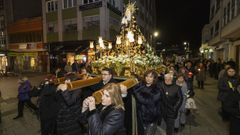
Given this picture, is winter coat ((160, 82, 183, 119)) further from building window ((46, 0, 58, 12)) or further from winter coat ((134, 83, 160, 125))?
building window ((46, 0, 58, 12))

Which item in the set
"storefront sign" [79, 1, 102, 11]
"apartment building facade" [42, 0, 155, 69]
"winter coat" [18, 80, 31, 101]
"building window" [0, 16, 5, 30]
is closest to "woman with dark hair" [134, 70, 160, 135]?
"winter coat" [18, 80, 31, 101]

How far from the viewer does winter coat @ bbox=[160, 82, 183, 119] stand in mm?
4047

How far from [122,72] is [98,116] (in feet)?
12.3

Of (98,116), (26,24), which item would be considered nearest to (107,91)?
(98,116)

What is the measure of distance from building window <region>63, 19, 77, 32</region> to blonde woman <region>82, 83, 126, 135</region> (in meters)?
22.5

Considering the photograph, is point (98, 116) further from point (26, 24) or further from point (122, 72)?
point (26, 24)

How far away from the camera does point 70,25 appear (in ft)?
79.0

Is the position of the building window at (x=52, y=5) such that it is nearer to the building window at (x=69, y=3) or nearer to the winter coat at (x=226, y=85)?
the building window at (x=69, y=3)

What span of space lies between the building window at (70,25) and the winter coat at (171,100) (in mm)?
21173

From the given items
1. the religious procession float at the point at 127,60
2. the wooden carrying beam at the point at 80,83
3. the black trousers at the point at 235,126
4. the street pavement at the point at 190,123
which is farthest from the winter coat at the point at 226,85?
the wooden carrying beam at the point at 80,83

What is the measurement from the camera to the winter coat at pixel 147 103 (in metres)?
3.59

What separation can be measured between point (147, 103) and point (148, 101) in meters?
0.04

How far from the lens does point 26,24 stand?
27984 mm

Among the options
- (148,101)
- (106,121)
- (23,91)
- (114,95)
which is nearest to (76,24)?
(23,91)
